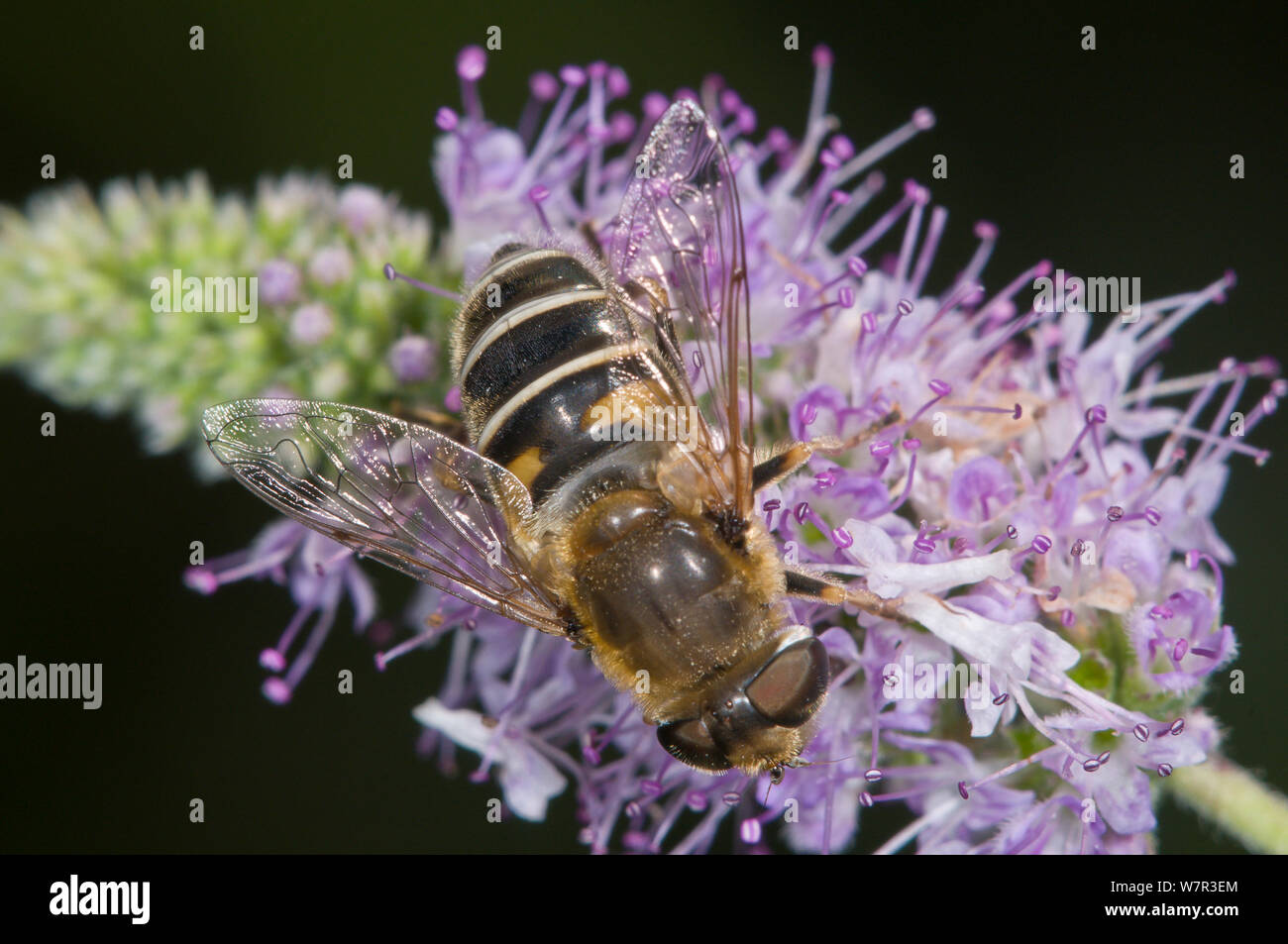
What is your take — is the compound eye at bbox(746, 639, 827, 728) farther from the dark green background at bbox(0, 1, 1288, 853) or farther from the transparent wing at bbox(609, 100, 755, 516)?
the dark green background at bbox(0, 1, 1288, 853)

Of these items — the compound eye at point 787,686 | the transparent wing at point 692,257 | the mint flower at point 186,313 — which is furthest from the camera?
the mint flower at point 186,313

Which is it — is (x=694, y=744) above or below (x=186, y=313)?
below

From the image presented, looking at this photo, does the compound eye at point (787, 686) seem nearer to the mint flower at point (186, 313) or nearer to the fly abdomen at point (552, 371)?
the fly abdomen at point (552, 371)

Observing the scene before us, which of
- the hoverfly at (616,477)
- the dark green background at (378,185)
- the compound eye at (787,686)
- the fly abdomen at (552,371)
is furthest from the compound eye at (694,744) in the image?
the dark green background at (378,185)

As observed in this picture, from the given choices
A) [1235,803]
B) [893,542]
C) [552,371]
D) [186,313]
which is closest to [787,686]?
[893,542]

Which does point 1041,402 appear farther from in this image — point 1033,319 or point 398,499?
point 398,499

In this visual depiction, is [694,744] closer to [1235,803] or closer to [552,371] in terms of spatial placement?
[552,371]


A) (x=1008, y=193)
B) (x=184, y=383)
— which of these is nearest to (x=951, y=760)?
(x=184, y=383)
